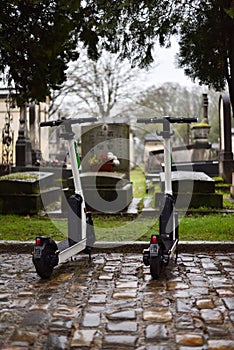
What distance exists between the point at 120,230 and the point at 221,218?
71.2 inches

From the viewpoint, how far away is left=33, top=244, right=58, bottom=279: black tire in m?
4.46

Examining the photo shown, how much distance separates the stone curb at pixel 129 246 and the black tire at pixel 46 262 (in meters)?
1.31

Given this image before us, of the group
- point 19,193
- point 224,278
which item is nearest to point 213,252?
point 224,278

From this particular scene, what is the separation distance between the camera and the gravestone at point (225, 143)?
14611 mm

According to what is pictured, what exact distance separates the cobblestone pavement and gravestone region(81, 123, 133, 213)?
401 cm

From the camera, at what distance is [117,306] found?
3707mm

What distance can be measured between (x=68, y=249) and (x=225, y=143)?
11.2 m

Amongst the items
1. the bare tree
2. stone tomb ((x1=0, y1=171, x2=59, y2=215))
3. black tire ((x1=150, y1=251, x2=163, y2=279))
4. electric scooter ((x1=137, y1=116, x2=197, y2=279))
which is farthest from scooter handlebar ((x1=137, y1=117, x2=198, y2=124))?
the bare tree

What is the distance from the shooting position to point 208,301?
382 centimetres

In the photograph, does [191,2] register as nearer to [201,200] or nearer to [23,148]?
[201,200]

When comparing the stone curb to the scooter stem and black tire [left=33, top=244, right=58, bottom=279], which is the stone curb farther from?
black tire [left=33, top=244, right=58, bottom=279]

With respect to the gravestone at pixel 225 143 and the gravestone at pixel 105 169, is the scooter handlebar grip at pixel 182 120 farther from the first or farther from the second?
the gravestone at pixel 225 143

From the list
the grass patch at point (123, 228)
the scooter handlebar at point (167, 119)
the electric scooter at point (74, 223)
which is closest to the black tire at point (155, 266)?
the electric scooter at point (74, 223)

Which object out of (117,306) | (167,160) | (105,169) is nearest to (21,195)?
(105,169)
